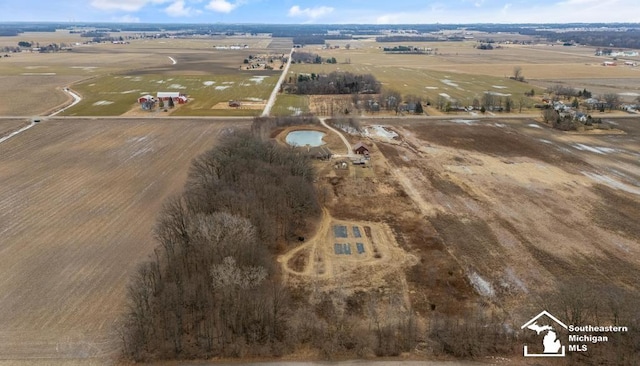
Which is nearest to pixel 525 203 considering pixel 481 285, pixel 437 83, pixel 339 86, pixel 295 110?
pixel 481 285

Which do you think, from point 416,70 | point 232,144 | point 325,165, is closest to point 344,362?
point 232,144

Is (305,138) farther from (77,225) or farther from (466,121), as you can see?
(77,225)

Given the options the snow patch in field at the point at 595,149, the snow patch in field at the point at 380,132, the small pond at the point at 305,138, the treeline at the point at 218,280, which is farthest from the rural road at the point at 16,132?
the snow patch in field at the point at 595,149

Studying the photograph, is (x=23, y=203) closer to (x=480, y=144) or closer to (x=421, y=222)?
(x=421, y=222)

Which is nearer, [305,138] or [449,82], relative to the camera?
[305,138]

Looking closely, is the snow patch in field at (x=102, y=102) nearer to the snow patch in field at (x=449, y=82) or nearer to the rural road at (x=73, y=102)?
the rural road at (x=73, y=102)

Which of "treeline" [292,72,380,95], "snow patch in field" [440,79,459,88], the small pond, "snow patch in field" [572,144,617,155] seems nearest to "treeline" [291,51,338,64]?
"snow patch in field" [440,79,459,88]
